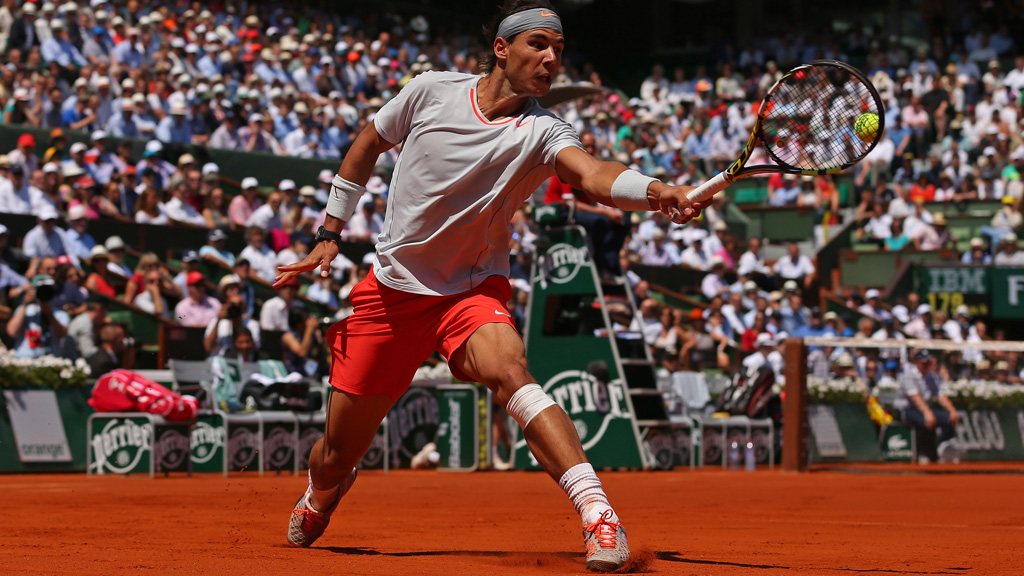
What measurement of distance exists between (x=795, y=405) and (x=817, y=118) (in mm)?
8349

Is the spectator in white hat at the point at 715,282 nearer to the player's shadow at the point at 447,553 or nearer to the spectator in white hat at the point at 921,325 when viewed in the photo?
the spectator in white hat at the point at 921,325

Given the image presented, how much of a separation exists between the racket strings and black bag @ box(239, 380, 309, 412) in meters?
8.10

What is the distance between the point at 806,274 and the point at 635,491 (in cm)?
1212

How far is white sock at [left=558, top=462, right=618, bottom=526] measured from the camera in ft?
14.2

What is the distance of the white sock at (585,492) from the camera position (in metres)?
4.33

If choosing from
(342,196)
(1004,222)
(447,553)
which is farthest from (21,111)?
(1004,222)

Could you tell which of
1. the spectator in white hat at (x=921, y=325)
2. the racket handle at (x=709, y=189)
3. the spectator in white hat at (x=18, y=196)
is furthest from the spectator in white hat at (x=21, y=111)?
the racket handle at (x=709, y=189)

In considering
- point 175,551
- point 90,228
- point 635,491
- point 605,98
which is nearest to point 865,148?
point 175,551

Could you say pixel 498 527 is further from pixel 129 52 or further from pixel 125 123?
pixel 129 52

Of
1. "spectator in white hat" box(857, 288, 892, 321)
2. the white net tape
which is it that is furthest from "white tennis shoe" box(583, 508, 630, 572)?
"spectator in white hat" box(857, 288, 892, 321)

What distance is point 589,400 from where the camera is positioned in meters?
12.4

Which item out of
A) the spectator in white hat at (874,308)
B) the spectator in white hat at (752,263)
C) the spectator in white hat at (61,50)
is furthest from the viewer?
the spectator in white hat at (752,263)

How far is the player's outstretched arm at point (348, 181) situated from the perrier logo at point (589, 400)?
7.19 m

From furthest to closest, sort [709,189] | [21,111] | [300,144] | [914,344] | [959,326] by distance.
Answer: [300,144] < [959,326] < [21,111] < [914,344] < [709,189]
